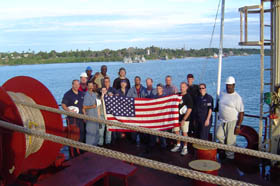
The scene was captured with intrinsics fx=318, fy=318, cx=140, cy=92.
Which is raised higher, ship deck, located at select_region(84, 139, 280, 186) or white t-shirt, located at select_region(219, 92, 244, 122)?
white t-shirt, located at select_region(219, 92, 244, 122)

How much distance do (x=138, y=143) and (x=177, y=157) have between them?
1637 millimetres

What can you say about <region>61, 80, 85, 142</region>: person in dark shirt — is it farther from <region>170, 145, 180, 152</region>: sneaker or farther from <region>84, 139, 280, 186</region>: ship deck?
<region>170, 145, 180, 152</region>: sneaker

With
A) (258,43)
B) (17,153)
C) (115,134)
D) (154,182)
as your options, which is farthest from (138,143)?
(17,153)

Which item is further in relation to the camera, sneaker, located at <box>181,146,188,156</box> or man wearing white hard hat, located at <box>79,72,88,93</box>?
man wearing white hard hat, located at <box>79,72,88,93</box>

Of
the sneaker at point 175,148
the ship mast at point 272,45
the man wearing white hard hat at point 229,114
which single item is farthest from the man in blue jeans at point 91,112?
the ship mast at point 272,45

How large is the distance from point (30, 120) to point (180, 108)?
15.2 ft

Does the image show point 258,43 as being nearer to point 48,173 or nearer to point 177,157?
point 177,157

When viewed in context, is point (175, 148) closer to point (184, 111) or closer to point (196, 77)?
point (184, 111)

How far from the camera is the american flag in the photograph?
→ 9.00 m

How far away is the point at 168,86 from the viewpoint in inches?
383

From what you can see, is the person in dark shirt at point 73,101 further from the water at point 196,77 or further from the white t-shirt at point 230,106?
the water at point 196,77

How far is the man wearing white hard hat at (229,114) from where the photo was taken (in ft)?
26.2

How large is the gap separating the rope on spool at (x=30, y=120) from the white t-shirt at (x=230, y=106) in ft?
14.9

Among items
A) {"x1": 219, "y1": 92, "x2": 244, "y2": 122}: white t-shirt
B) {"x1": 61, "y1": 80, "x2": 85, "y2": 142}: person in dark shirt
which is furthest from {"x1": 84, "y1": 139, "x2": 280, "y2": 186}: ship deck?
{"x1": 61, "y1": 80, "x2": 85, "y2": 142}: person in dark shirt
